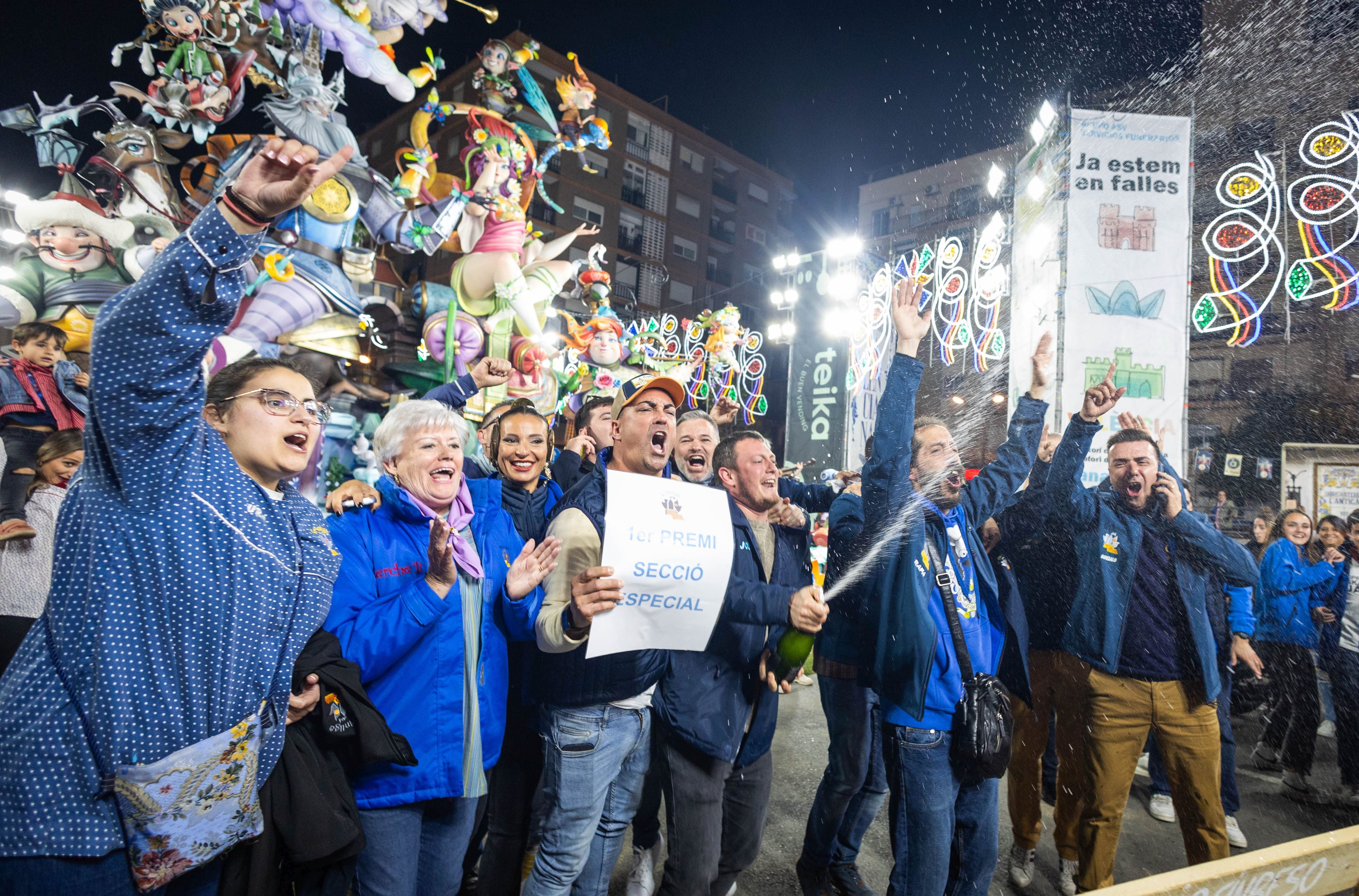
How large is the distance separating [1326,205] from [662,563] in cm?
619

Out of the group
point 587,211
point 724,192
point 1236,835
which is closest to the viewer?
point 1236,835

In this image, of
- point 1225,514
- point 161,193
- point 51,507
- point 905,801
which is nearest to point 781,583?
point 905,801

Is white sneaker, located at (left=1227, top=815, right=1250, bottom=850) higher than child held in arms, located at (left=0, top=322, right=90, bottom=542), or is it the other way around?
child held in arms, located at (left=0, top=322, right=90, bottom=542)

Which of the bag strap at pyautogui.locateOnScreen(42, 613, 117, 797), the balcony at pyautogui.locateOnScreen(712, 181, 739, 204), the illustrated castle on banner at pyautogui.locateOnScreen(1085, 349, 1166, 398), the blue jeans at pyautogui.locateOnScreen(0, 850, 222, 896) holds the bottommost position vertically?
the blue jeans at pyautogui.locateOnScreen(0, 850, 222, 896)

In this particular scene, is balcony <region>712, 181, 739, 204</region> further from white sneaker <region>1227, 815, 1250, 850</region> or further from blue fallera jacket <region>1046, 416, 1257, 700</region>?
white sneaker <region>1227, 815, 1250, 850</region>

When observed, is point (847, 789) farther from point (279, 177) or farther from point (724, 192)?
point (724, 192)

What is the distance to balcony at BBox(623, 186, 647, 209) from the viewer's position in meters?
→ 34.9

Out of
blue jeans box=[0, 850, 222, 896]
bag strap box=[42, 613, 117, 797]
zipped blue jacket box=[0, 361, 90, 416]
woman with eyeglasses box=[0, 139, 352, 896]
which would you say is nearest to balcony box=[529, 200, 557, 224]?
zipped blue jacket box=[0, 361, 90, 416]

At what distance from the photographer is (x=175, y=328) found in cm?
124

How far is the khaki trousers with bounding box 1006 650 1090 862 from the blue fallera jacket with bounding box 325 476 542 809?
8.20 feet

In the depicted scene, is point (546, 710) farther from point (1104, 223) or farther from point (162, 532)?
point (1104, 223)

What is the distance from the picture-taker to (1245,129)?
6.23 metres

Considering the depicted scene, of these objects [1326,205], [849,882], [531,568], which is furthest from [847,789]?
[1326,205]

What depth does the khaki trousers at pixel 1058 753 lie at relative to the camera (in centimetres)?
315
